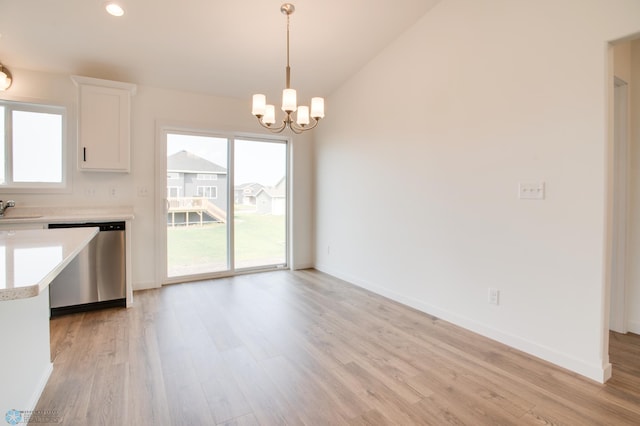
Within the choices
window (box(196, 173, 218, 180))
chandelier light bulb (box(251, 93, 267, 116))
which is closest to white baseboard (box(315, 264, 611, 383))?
chandelier light bulb (box(251, 93, 267, 116))

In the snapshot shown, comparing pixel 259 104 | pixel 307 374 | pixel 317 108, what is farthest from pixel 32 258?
pixel 317 108

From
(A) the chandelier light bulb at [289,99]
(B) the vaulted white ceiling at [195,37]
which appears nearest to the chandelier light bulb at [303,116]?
(A) the chandelier light bulb at [289,99]

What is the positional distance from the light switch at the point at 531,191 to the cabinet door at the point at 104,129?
3910 millimetres

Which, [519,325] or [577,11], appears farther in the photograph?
[519,325]

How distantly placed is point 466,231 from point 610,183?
1.05 meters

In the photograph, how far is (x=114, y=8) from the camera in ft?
9.14

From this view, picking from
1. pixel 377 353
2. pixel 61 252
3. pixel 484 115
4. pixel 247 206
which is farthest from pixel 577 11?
pixel 247 206

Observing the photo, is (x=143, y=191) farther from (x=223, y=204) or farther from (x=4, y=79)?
(x=4, y=79)

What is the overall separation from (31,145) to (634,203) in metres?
5.97

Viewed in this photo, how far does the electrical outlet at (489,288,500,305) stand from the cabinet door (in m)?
3.92

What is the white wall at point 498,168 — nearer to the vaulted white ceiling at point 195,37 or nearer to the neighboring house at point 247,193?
the vaulted white ceiling at point 195,37

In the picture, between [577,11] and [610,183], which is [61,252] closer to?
[610,183]

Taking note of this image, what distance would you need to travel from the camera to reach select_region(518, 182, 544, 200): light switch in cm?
236

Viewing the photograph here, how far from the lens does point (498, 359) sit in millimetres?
2352
